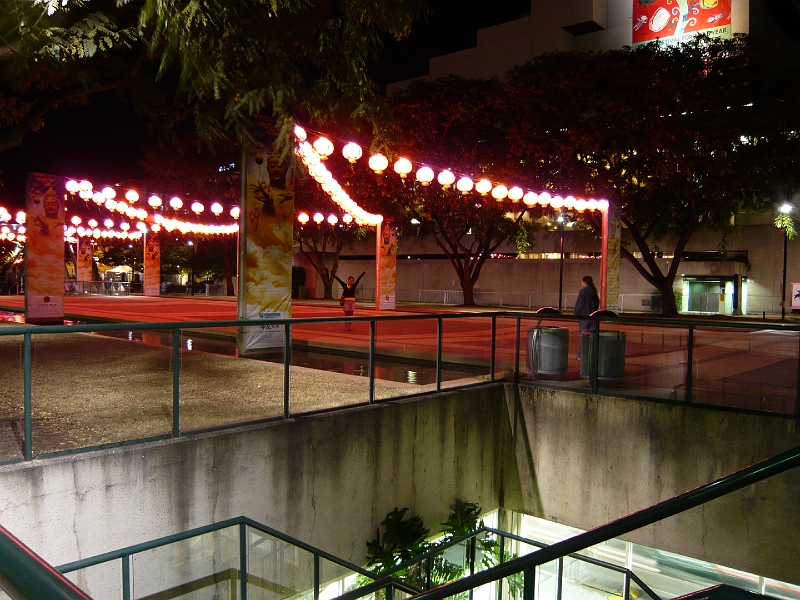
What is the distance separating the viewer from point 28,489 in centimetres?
480

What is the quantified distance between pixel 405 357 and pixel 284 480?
20.6 feet

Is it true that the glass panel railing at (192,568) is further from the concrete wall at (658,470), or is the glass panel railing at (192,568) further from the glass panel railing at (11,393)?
the concrete wall at (658,470)

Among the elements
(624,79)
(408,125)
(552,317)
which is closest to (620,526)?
(552,317)

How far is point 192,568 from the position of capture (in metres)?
5.71

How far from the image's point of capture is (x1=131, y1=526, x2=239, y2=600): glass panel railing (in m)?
5.33

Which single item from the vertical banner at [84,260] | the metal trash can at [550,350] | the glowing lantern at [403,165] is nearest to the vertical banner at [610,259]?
the glowing lantern at [403,165]

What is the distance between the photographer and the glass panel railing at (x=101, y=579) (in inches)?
196

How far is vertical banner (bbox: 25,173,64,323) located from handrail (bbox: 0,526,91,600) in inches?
677

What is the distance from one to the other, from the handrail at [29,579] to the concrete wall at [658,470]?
7961 mm

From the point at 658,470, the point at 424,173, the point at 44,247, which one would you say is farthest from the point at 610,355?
the point at 44,247

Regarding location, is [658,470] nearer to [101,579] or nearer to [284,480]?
[284,480]

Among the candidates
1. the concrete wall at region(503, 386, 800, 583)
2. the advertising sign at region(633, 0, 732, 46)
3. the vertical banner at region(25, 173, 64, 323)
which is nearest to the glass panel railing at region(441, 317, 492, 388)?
the concrete wall at region(503, 386, 800, 583)

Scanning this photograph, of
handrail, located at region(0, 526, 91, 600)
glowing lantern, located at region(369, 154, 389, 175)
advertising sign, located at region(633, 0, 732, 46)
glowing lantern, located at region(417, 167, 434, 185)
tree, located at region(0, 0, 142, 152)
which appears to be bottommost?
handrail, located at region(0, 526, 91, 600)

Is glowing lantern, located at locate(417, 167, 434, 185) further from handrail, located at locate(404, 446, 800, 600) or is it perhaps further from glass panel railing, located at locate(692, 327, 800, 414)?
handrail, located at locate(404, 446, 800, 600)
